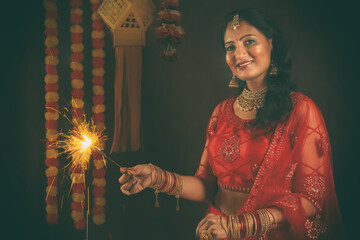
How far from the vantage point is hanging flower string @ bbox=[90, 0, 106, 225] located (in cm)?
132

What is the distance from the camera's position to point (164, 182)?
3.72ft

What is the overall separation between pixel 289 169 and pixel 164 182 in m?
0.51

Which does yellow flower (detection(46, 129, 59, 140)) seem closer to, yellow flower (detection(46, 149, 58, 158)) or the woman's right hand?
yellow flower (detection(46, 149, 58, 158))

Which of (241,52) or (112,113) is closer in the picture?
(241,52)

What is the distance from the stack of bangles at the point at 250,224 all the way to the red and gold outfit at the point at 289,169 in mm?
58

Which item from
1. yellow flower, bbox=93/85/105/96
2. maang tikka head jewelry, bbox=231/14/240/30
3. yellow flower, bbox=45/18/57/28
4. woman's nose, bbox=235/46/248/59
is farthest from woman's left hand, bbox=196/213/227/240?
yellow flower, bbox=45/18/57/28

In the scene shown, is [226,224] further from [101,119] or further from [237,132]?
[101,119]

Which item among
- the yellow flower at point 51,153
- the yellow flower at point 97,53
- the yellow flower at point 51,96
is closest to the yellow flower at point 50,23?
the yellow flower at point 97,53

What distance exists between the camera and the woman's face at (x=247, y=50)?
39.5 inches

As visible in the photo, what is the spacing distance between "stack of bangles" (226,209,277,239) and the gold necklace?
43 centimetres

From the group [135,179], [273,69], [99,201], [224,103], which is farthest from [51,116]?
[273,69]

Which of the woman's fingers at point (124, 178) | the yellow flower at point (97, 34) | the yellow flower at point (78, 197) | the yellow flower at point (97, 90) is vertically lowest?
the yellow flower at point (78, 197)

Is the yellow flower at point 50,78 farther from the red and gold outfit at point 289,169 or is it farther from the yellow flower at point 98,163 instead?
the red and gold outfit at point 289,169

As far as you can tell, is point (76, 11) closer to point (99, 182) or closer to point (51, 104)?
point (51, 104)
